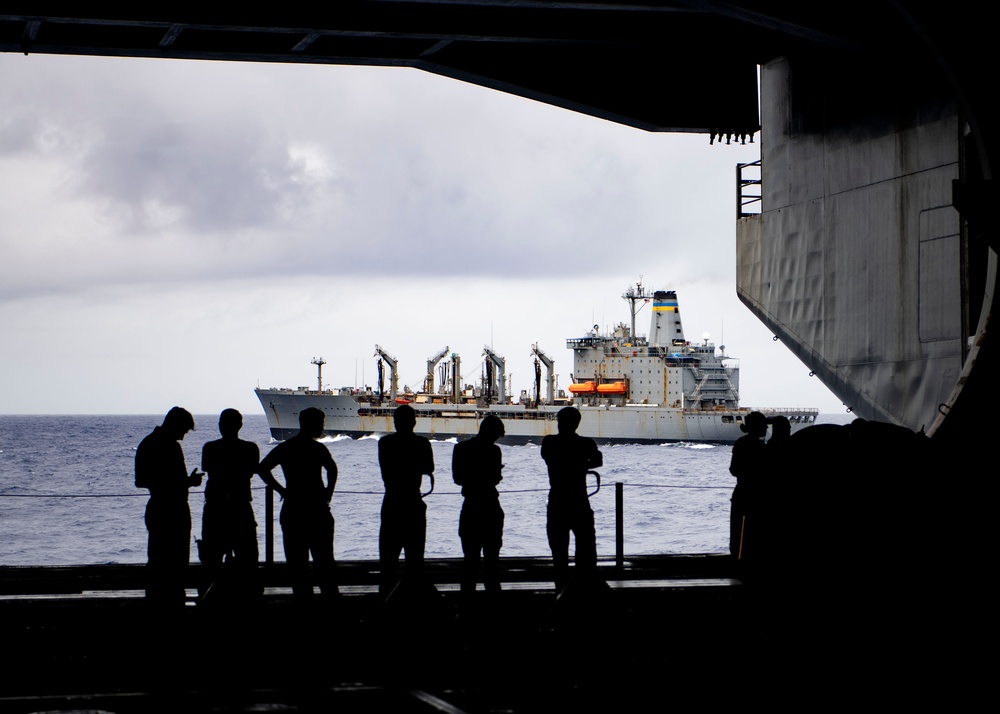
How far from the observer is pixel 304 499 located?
8.73 metres

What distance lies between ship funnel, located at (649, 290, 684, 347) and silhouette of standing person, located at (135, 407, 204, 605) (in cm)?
9254

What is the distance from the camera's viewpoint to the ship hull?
9138 cm

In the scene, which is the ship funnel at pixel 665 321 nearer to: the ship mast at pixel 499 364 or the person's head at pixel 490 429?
the ship mast at pixel 499 364

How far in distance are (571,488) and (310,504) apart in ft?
7.70

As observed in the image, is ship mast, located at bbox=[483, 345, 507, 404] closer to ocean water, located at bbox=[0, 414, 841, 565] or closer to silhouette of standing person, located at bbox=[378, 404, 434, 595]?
ocean water, located at bbox=[0, 414, 841, 565]

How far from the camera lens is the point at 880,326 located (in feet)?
50.4

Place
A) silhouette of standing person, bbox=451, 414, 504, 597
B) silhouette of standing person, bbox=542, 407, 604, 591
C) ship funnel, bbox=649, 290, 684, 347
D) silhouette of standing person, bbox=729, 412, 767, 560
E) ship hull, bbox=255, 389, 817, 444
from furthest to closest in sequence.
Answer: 1. ship funnel, bbox=649, 290, 684, 347
2. ship hull, bbox=255, 389, 817, 444
3. silhouette of standing person, bbox=729, 412, 767, 560
4. silhouette of standing person, bbox=542, 407, 604, 591
5. silhouette of standing person, bbox=451, 414, 504, 597

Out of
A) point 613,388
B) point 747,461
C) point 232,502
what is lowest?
point 613,388

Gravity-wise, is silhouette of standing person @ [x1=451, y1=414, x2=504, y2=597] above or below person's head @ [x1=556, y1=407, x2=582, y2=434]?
below

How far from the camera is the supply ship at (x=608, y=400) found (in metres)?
92.2

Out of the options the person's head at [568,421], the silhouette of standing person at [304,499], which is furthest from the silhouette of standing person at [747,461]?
the silhouette of standing person at [304,499]

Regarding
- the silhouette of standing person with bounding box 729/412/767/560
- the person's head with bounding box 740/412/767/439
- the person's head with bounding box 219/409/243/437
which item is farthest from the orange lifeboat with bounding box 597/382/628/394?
the person's head with bounding box 219/409/243/437

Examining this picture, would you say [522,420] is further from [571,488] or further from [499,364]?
[571,488]

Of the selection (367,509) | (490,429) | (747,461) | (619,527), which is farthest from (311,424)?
(367,509)
